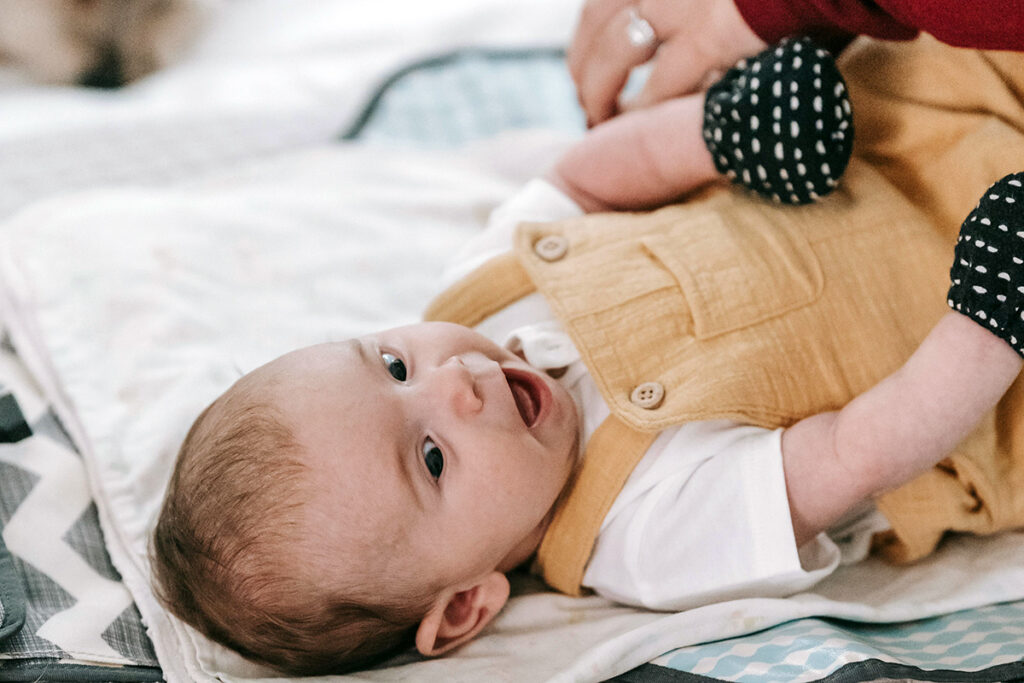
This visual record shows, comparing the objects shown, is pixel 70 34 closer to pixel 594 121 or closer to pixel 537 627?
pixel 594 121

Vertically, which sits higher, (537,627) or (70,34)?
(70,34)

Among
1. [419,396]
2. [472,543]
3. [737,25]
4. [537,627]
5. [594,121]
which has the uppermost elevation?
[737,25]

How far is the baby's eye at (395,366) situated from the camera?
97 centimetres

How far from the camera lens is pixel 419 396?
0.92m

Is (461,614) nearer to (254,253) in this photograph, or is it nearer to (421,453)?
(421,453)

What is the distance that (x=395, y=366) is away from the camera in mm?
972

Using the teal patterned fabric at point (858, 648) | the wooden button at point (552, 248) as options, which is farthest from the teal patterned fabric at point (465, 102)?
the teal patterned fabric at point (858, 648)

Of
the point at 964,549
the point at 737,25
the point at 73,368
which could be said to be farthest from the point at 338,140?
the point at 964,549

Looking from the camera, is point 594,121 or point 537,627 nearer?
point 537,627

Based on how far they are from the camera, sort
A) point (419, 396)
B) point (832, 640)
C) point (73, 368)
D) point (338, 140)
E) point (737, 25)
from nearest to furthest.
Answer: point (832, 640), point (419, 396), point (737, 25), point (73, 368), point (338, 140)

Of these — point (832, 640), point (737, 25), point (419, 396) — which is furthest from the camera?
point (737, 25)

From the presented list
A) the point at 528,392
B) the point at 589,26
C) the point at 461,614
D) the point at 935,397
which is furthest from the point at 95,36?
the point at 935,397

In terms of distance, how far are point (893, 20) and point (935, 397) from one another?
40cm

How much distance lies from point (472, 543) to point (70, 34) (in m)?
1.46
